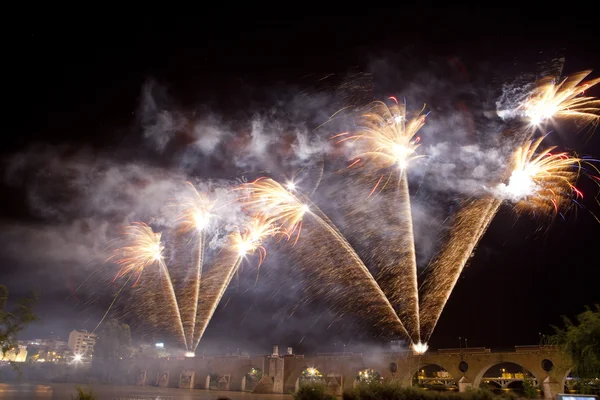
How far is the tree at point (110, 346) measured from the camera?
65062 millimetres

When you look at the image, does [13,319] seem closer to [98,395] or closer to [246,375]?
[98,395]

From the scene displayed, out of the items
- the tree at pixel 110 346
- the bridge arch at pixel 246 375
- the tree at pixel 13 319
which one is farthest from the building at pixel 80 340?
the tree at pixel 13 319

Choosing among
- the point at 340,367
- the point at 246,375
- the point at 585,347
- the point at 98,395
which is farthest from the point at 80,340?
the point at 585,347

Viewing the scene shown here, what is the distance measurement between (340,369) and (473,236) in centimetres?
2916

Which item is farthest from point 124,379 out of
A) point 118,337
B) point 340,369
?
point 340,369

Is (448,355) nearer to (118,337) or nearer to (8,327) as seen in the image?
(8,327)

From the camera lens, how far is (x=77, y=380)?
196ft

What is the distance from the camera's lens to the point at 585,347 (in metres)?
22.4

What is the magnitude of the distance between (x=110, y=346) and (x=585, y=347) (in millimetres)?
63846

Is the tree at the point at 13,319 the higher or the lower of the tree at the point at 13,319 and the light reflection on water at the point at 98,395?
the higher

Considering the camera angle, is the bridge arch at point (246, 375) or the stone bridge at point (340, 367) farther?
the bridge arch at point (246, 375)

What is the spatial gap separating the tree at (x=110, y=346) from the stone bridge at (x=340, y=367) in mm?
2162

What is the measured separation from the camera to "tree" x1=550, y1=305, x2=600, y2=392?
22219 millimetres

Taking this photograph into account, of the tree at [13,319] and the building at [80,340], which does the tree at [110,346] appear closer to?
the tree at [13,319]
